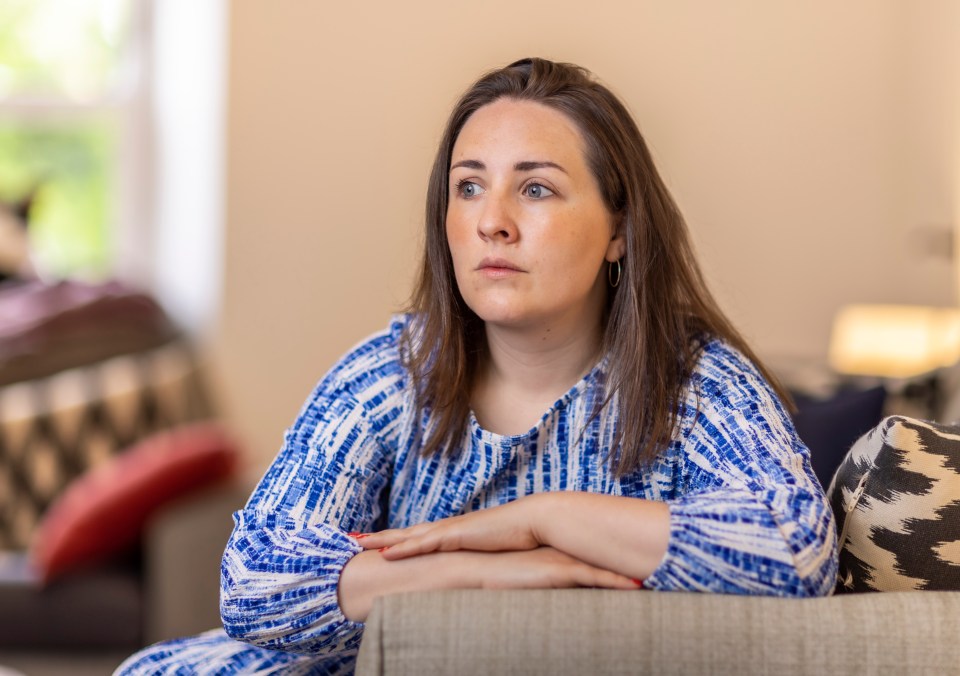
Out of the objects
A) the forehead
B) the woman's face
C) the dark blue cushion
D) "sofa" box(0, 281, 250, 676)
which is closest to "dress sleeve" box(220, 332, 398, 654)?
the woman's face

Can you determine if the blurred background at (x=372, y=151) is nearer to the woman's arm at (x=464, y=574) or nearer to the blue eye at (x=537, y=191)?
the blue eye at (x=537, y=191)

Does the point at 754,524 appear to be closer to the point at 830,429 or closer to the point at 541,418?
the point at 541,418

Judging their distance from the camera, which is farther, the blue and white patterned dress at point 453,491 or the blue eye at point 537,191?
the blue eye at point 537,191

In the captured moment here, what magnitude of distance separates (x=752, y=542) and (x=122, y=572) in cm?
194

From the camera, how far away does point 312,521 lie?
4.84 ft

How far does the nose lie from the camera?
150cm

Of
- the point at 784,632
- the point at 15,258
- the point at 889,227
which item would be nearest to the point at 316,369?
the point at 15,258

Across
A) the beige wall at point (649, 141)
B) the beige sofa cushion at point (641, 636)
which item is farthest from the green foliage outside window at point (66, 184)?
the beige sofa cushion at point (641, 636)

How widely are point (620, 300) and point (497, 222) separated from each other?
243mm

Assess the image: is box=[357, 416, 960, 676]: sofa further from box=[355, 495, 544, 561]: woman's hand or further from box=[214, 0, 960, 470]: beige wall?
box=[214, 0, 960, 470]: beige wall

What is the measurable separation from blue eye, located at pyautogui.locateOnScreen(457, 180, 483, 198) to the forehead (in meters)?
0.03

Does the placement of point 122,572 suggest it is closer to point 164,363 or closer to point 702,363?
point 164,363

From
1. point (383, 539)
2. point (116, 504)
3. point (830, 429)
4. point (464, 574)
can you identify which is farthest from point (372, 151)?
point (464, 574)

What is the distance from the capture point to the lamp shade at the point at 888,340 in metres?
3.83
